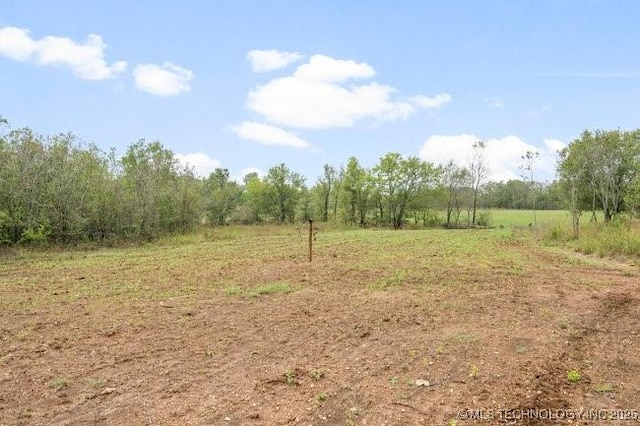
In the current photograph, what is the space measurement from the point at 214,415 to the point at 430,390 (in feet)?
6.57

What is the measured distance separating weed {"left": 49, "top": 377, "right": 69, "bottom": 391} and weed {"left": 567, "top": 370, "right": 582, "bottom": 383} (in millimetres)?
5076

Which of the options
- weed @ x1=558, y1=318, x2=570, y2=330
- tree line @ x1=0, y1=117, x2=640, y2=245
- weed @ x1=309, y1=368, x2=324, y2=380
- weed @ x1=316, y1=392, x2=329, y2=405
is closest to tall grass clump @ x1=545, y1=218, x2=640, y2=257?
tree line @ x1=0, y1=117, x2=640, y2=245

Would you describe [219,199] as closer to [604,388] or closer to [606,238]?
[606,238]

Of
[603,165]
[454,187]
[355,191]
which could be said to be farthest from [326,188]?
[603,165]

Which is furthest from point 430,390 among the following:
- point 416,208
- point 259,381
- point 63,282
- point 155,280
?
point 416,208

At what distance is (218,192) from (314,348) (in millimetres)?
41211

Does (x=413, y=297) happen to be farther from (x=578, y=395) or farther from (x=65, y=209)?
(x=65, y=209)

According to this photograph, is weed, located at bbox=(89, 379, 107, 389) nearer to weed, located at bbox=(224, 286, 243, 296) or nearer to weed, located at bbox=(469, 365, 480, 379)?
weed, located at bbox=(469, 365, 480, 379)

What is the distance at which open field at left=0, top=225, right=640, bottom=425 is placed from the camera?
414 cm

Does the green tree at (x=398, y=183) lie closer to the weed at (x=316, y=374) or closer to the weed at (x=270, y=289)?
the weed at (x=270, y=289)

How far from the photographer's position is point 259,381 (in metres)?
4.68

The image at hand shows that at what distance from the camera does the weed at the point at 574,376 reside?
4605mm

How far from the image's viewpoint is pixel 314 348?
5.68 metres

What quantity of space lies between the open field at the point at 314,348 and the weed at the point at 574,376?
0.07ft
